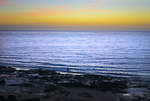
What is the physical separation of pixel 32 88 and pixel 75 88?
11.0 ft

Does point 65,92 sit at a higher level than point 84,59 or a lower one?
lower

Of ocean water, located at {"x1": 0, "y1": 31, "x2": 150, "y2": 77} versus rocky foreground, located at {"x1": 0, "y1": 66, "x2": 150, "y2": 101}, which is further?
ocean water, located at {"x1": 0, "y1": 31, "x2": 150, "y2": 77}

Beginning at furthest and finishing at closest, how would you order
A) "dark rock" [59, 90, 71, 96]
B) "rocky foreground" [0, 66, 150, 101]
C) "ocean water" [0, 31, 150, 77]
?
"ocean water" [0, 31, 150, 77], "dark rock" [59, 90, 71, 96], "rocky foreground" [0, 66, 150, 101]

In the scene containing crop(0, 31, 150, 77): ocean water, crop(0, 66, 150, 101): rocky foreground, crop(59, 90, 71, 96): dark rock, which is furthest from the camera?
crop(0, 31, 150, 77): ocean water

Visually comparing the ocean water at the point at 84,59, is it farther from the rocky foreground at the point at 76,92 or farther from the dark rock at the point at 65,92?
the dark rock at the point at 65,92

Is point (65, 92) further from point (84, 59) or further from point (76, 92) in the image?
point (84, 59)

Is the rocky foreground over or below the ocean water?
below

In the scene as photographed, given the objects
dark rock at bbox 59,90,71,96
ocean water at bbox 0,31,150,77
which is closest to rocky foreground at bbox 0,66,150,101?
dark rock at bbox 59,90,71,96

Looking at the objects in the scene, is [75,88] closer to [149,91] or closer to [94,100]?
[94,100]

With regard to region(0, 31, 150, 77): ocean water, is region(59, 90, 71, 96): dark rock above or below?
below

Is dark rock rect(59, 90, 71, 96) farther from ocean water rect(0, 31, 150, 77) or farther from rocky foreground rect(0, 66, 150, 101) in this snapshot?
ocean water rect(0, 31, 150, 77)

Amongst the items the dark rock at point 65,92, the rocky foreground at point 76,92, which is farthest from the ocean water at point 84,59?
the dark rock at point 65,92

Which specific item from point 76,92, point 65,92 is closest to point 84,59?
point 76,92

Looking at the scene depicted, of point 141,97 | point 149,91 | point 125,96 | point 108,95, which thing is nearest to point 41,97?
point 108,95
